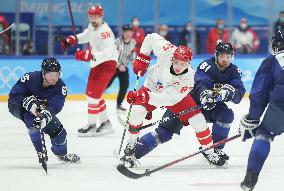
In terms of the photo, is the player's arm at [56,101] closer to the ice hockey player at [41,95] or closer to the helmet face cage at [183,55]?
the ice hockey player at [41,95]

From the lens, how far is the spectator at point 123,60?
10.4 meters

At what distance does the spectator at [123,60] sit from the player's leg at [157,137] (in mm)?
4110

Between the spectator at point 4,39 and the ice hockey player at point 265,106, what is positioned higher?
the ice hockey player at point 265,106

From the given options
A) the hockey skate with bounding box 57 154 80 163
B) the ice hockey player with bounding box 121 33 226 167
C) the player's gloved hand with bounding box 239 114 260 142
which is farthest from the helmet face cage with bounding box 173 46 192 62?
the hockey skate with bounding box 57 154 80 163

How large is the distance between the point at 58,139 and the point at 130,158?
0.56 m

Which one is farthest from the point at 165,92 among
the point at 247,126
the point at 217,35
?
the point at 217,35

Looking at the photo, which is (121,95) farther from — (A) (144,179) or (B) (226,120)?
(A) (144,179)

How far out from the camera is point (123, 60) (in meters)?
10.6

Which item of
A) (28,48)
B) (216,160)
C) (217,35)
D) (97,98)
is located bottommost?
(28,48)

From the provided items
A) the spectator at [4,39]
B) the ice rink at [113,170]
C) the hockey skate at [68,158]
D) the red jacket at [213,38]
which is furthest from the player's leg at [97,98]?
the red jacket at [213,38]

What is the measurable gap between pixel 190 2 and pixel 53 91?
8.33 metres

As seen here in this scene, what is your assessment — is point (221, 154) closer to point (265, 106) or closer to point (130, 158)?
point (130, 158)

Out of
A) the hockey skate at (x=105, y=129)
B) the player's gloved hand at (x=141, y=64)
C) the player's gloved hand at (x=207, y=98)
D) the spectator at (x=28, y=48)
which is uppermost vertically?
the player's gloved hand at (x=141, y=64)

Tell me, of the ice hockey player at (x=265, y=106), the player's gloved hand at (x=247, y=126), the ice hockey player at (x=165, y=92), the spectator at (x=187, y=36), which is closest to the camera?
the ice hockey player at (x=265, y=106)
